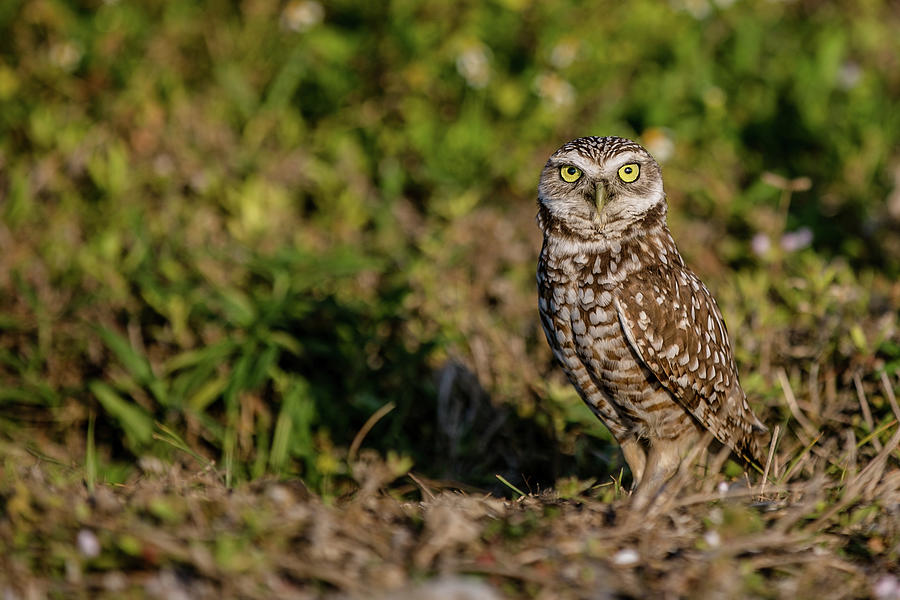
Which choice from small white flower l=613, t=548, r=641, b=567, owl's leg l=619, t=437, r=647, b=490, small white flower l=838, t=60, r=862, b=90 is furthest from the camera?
small white flower l=838, t=60, r=862, b=90

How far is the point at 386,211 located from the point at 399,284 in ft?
2.83

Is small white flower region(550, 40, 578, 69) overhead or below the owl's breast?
overhead

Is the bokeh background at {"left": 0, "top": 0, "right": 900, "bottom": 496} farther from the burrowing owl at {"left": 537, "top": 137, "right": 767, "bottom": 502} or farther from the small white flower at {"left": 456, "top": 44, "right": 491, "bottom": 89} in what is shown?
the burrowing owl at {"left": 537, "top": 137, "right": 767, "bottom": 502}

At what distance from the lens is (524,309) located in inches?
213

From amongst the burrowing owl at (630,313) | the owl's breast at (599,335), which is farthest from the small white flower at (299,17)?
the owl's breast at (599,335)

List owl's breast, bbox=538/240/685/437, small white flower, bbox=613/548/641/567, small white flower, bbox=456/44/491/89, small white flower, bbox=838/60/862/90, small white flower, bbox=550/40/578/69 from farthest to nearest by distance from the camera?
small white flower, bbox=838/60/862/90
small white flower, bbox=550/40/578/69
small white flower, bbox=456/44/491/89
owl's breast, bbox=538/240/685/437
small white flower, bbox=613/548/641/567

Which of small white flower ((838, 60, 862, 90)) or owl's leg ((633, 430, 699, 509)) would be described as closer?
owl's leg ((633, 430, 699, 509))

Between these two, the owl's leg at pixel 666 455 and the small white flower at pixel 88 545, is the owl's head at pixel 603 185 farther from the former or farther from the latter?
the small white flower at pixel 88 545

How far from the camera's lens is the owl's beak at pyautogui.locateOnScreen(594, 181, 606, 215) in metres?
3.57

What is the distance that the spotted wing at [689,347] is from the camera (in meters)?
3.54

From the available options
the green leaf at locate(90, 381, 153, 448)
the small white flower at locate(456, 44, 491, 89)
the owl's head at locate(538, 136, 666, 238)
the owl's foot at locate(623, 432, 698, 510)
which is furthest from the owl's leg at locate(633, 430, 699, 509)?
the small white flower at locate(456, 44, 491, 89)

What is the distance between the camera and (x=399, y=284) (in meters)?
5.17

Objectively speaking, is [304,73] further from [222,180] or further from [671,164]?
[671,164]

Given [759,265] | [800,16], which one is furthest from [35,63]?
[800,16]
